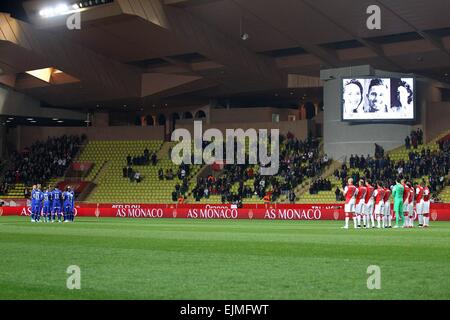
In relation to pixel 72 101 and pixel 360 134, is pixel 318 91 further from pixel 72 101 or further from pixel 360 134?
pixel 72 101

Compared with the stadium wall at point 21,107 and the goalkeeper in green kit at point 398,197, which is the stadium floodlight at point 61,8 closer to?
the stadium wall at point 21,107

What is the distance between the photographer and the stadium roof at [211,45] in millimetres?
45312

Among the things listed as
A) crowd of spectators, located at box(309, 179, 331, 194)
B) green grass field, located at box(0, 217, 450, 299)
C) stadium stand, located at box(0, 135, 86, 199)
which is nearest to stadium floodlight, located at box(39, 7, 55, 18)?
stadium stand, located at box(0, 135, 86, 199)

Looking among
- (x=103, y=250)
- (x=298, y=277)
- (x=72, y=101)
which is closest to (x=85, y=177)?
(x=72, y=101)

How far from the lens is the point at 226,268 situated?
→ 13484mm

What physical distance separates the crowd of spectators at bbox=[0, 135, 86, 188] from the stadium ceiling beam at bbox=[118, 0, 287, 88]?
1907cm

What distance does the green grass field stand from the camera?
1040 cm

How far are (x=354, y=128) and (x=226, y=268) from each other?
1693 inches

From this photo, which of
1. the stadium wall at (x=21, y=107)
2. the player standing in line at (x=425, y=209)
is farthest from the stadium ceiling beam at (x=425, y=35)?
the stadium wall at (x=21, y=107)

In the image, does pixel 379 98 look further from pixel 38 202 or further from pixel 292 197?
pixel 38 202

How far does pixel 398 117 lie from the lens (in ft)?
171
